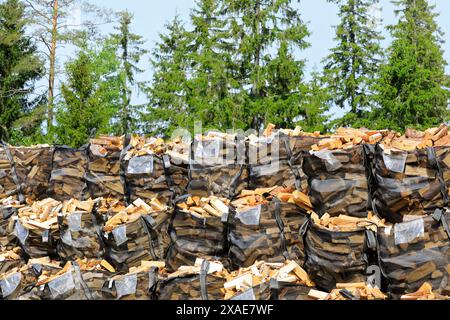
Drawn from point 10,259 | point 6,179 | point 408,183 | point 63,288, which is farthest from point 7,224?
point 408,183

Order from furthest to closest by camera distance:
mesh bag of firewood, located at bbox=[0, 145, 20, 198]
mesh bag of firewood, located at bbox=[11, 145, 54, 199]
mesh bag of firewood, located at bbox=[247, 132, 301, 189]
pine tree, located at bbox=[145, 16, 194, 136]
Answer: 1. pine tree, located at bbox=[145, 16, 194, 136]
2. mesh bag of firewood, located at bbox=[0, 145, 20, 198]
3. mesh bag of firewood, located at bbox=[11, 145, 54, 199]
4. mesh bag of firewood, located at bbox=[247, 132, 301, 189]

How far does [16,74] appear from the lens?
1137 inches

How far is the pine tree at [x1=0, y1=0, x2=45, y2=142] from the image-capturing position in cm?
2711

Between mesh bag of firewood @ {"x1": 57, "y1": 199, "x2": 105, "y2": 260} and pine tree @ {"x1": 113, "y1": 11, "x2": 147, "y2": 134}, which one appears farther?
pine tree @ {"x1": 113, "y1": 11, "x2": 147, "y2": 134}

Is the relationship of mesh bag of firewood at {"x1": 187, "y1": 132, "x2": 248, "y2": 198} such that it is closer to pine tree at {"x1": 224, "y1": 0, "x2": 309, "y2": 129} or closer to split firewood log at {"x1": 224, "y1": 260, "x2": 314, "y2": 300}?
split firewood log at {"x1": 224, "y1": 260, "x2": 314, "y2": 300}

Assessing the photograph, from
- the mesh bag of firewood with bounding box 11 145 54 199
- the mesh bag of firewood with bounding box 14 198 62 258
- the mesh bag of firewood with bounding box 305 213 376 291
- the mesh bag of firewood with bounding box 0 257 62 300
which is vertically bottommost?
the mesh bag of firewood with bounding box 0 257 62 300

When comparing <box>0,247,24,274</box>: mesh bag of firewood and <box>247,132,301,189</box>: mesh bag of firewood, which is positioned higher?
<box>247,132,301,189</box>: mesh bag of firewood

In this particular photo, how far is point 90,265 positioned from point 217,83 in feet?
47.4

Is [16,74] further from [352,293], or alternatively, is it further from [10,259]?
[352,293]

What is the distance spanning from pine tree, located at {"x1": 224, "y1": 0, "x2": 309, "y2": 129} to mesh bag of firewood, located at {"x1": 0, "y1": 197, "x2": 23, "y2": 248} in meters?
12.3

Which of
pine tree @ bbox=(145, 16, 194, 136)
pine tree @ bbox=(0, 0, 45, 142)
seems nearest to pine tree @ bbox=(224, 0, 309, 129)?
pine tree @ bbox=(145, 16, 194, 136)

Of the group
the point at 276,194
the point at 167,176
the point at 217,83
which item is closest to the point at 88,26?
the point at 217,83

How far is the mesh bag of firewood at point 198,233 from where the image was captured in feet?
25.6

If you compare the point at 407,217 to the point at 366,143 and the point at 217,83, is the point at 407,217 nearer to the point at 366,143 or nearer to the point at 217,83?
the point at 366,143
